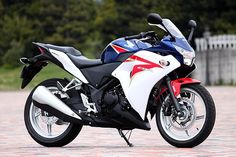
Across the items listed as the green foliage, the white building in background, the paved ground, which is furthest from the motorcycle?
the green foliage

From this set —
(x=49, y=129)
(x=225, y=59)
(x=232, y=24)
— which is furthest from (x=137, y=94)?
(x=232, y=24)

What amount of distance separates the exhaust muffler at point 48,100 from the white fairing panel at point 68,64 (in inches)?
12.4

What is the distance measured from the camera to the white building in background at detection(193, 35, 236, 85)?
85.0 feet

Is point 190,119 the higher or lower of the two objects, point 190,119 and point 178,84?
the lower

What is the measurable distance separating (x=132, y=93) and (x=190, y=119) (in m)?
0.58

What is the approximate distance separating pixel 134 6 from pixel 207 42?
1112 inches

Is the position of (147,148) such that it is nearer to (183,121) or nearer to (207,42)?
(183,121)

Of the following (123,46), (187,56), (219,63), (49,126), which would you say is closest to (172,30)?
(187,56)

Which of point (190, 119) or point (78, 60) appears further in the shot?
point (78, 60)

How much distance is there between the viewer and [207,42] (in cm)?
2812

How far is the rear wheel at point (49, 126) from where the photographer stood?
7.81 meters

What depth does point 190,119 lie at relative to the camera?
7.31m

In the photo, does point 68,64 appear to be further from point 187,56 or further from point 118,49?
point 187,56

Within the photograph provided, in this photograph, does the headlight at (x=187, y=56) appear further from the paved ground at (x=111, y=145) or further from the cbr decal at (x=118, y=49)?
the paved ground at (x=111, y=145)
